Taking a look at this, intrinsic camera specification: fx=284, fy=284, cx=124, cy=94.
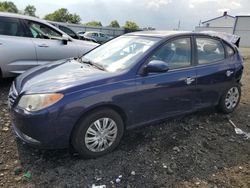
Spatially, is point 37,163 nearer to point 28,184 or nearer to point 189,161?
A: point 28,184

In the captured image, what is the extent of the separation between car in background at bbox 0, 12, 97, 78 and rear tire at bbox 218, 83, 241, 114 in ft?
→ 12.0

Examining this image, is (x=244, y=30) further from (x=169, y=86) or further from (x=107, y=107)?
(x=107, y=107)

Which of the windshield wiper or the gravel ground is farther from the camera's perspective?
the windshield wiper

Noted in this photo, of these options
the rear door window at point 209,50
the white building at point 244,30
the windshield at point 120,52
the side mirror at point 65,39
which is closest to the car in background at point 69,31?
the side mirror at point 65,39

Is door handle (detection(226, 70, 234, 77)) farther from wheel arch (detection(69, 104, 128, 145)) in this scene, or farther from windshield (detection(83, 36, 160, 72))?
wheel arch (detection(69, 104, 128, 145))

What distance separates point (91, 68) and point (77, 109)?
0.94 metres

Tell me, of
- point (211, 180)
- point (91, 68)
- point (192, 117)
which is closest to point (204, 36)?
point (192, 117)

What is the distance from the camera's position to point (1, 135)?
4152 mm

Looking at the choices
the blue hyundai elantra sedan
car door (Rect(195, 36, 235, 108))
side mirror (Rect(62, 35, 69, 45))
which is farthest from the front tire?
side mirror (Rect(62, 35, 69, 45))

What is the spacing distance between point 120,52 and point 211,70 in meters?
1.61

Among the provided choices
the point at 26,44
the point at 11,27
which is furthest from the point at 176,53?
the point at 11,27

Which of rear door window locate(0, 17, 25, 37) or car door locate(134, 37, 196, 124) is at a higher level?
rear door window locate(0, 17, 25, 37)

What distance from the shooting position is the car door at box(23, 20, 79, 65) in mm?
6430

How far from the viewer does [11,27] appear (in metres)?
6.19
